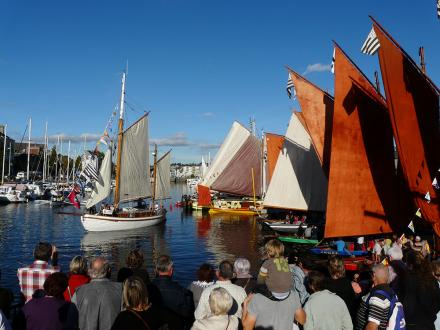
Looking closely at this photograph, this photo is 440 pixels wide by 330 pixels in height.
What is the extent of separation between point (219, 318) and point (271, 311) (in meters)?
0.94

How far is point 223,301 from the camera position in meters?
5.28

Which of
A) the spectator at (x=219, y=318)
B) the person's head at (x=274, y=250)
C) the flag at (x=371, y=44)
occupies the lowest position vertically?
the spectator at (x=219, y=318)

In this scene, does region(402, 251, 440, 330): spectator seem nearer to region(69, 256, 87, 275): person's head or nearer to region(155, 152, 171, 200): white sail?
region(69, 256, 87, 275): person's head

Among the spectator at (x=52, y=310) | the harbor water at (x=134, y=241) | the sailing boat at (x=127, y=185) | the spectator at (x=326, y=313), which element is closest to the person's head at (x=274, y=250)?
the spectator at (x=326, y=313)

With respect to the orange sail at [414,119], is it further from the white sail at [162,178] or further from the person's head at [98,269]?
the white sail at [162,178]

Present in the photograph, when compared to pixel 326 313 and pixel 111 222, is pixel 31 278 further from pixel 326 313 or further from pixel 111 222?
pixel 111 222

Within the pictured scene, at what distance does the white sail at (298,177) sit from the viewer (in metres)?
40.8

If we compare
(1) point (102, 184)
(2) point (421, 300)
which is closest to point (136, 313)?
(2) point (421, 300)

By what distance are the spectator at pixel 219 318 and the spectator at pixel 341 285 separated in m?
2.88

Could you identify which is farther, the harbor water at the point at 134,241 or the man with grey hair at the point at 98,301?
the harbor water at the point at 134,241

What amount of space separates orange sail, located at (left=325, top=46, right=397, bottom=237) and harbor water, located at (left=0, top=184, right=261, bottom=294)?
7125 mm

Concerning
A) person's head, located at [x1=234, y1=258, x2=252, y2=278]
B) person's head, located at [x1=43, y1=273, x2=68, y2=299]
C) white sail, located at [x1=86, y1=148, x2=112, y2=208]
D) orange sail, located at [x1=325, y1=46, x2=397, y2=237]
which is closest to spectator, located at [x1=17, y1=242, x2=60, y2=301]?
person's head, located at [x1=43, y1=273, x2=68, y2=299]

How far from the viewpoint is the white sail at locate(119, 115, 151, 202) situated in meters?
47.5

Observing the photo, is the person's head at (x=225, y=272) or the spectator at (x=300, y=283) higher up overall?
the person's head at (x=225, y=272)
